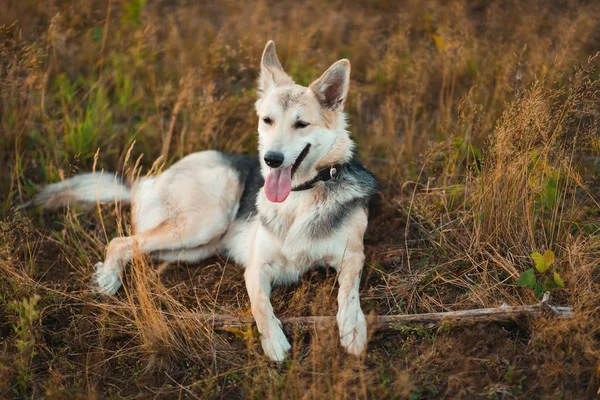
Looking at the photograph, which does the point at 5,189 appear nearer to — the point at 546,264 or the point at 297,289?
the point at 297,289

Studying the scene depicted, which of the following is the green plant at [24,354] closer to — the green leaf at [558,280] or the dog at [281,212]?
the dog at [281,212]

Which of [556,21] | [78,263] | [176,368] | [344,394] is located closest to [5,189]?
[78,263]

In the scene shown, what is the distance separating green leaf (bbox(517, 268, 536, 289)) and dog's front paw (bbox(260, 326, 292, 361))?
58.4 inches

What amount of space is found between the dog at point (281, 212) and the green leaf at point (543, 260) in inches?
44.2

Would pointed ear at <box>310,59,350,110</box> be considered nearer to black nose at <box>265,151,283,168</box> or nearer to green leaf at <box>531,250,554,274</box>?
black nose at <box>265,151,283,168</box>

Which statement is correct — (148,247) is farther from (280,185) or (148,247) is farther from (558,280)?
(558,280)

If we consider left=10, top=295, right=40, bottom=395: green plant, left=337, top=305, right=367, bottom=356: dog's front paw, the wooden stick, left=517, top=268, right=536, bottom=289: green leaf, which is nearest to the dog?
left=337, top=305, right=367, bottom=356: dog's front paw

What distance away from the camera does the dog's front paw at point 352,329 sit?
9.27ft

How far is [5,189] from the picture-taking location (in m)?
4.48

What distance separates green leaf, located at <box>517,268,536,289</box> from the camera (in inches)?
115

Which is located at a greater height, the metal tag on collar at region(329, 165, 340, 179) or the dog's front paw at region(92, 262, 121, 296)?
the metal tag on collar at region(329, 165, 340, 179)

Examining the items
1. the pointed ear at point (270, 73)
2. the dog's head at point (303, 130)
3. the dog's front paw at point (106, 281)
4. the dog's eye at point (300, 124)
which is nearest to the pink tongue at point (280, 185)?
the dog's head at point (303, 130)

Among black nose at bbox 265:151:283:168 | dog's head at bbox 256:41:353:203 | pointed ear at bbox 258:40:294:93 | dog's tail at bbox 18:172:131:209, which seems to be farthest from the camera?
dog's tail at bbox 18:172:131:209

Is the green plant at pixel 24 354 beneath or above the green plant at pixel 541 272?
beneath
